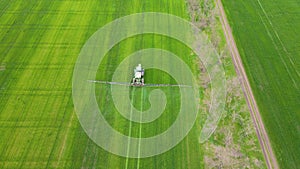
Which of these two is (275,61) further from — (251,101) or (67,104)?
(67,104)

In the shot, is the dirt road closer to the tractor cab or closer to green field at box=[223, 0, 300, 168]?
green field at box=[223, 0, 300, 168]

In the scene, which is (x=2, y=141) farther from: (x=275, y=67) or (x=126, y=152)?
(x=275, y=67)

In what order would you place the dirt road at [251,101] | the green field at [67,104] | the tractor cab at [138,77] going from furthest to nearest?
the tractor cab at [138,77]
the dirt road at [251,101]
the green field at [67,104]

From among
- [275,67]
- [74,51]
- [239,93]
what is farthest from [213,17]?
[74,51]

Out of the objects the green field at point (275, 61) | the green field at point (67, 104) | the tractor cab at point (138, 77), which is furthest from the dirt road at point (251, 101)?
the tractor cab at point (138, 77)

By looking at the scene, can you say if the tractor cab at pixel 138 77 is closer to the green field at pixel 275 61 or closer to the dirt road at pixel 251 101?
the dirt road at pixel 251 101
